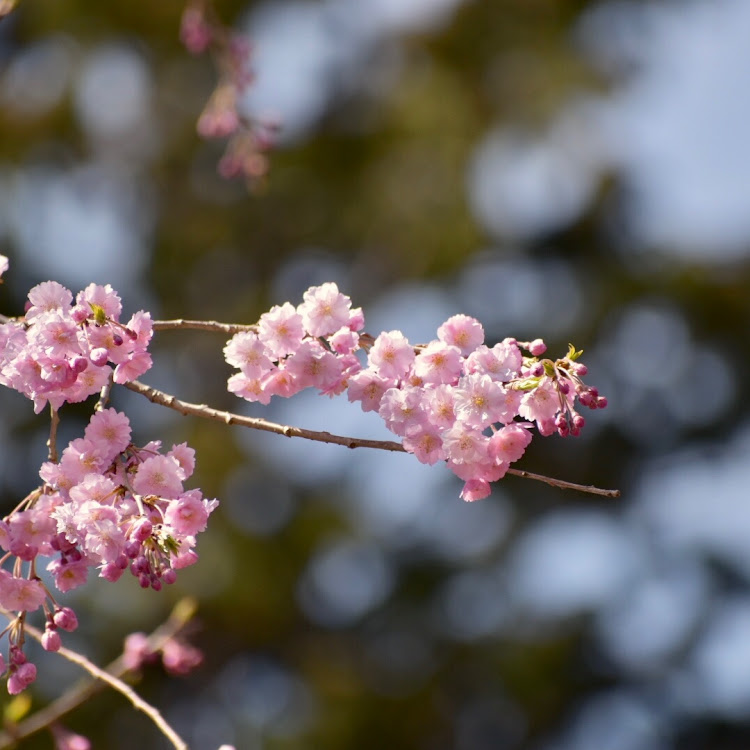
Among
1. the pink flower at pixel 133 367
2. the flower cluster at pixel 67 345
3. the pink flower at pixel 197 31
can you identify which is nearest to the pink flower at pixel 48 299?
the flower cluster at pixel 67 345

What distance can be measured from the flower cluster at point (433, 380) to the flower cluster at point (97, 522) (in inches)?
8.9

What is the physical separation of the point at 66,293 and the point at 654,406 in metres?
7.76

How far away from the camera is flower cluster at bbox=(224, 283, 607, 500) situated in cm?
139

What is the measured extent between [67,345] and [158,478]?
0.22m

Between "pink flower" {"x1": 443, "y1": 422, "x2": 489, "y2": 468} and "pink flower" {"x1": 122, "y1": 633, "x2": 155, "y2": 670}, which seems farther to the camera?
"pink flower" {"x1": 122, "y1": 633, "x2": 155, "y2": 670}

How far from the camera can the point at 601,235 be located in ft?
28.8

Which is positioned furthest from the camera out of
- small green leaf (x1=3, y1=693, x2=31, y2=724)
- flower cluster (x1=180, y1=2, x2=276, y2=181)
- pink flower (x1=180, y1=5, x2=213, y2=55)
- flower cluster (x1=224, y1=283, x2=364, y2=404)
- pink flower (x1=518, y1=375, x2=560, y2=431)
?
pink flower (x1=180, y1=5, x2=213, y2=55)

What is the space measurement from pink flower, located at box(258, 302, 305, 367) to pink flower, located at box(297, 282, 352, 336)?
2 centimetres

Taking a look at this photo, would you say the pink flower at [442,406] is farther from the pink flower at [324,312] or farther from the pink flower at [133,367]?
the pink flower at [133,367]

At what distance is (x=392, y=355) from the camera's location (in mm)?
1466

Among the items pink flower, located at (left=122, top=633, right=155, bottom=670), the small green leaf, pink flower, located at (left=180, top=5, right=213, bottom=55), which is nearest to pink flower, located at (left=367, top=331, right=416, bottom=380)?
the small green leaf

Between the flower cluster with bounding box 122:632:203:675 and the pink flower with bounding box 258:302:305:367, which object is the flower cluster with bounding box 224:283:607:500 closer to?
the pink flower with bounding box 258:302:305:367

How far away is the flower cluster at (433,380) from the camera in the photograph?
139cm

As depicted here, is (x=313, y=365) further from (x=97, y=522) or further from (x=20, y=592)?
(x=20, y=592)
